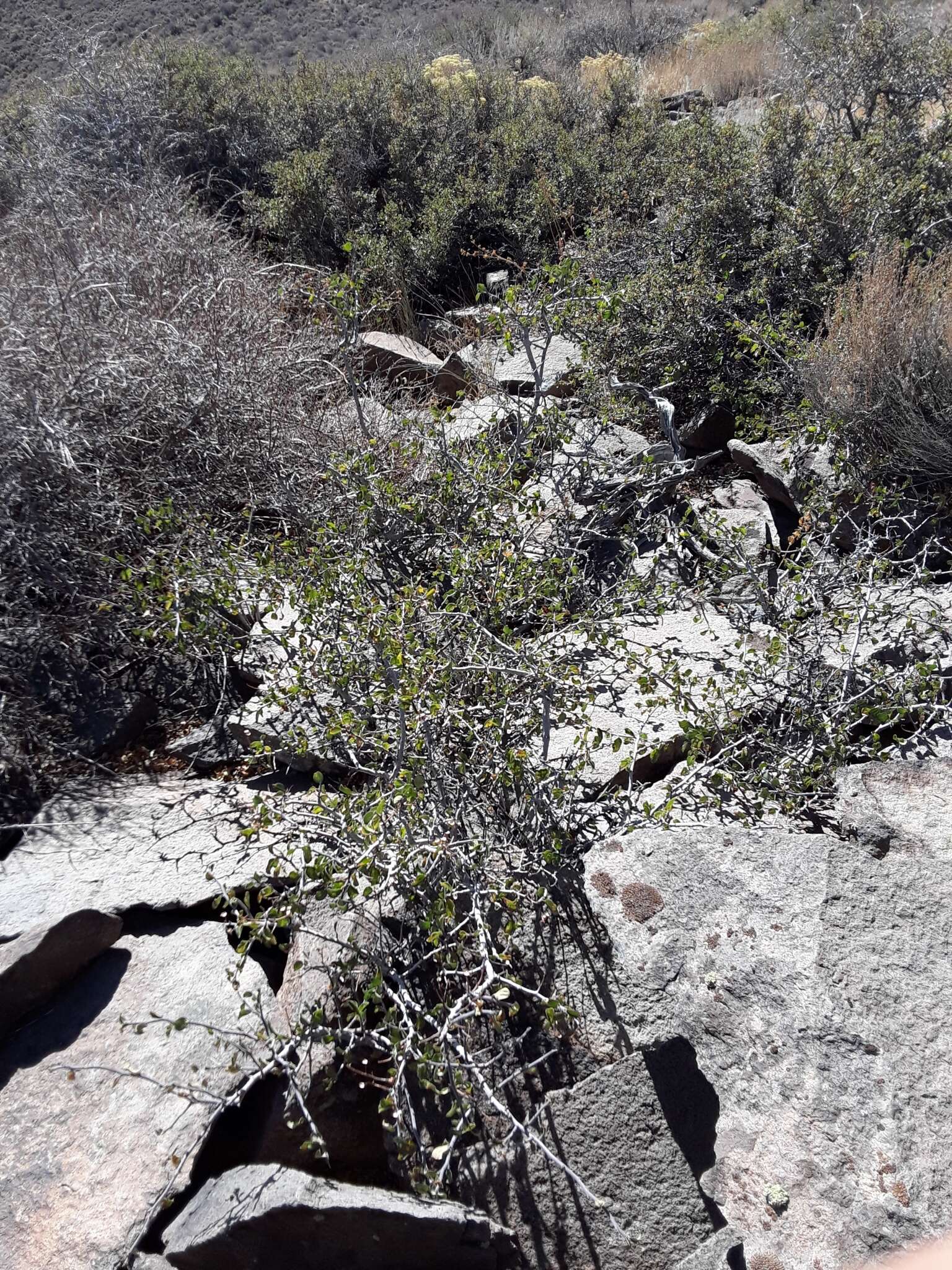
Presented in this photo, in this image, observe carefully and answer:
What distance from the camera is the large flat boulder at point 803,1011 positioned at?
5.55 ft

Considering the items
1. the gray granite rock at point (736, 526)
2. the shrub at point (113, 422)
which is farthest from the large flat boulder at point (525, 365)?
the gray granite rock at point (736, 526)

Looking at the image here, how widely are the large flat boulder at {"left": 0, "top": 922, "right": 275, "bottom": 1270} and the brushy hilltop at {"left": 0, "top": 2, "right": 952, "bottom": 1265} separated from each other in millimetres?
97

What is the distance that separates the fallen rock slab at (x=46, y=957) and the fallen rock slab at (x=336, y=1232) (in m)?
0.80

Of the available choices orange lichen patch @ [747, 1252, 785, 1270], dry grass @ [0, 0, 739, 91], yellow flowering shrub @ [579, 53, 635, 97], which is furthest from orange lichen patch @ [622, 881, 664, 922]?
dry grass @ [0, 0, 739, 91]

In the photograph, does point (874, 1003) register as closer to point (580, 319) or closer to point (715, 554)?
point (715, 554)

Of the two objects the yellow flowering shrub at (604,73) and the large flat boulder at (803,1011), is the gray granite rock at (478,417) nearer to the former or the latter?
the large flat boulder at (803,1011)

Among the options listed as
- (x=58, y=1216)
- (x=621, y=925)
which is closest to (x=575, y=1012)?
(x=621, y=925)

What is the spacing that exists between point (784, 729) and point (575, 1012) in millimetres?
1267

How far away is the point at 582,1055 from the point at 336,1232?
2.00 ft

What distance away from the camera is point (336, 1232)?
168cm

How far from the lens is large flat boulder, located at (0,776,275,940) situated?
2.48m

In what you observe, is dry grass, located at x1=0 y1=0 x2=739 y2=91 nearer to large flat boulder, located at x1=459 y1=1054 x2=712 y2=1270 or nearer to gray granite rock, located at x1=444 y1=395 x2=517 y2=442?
gray granite rock, located at x1=444 y1=395 x2=517 y2=442

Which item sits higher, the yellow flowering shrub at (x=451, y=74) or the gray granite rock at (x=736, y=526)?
the yellow flowering shrub at (x=451, y=74)

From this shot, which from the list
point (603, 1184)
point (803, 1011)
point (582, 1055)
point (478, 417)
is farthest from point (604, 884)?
point (478, 417)
